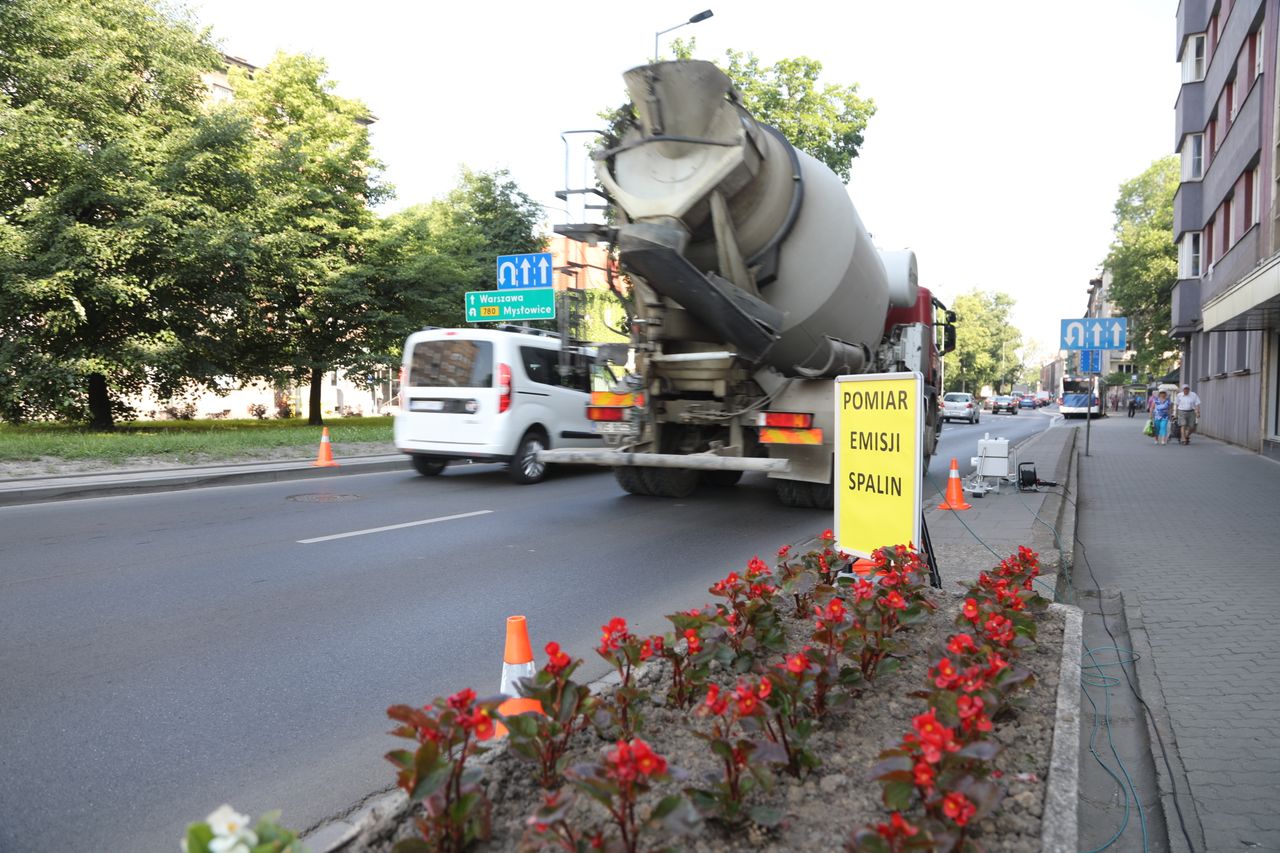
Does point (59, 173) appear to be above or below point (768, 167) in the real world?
above

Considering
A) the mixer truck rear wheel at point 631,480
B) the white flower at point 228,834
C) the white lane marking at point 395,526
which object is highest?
the white flower at point 228,834

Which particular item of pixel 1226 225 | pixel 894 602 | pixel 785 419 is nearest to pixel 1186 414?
pixel 1226 225

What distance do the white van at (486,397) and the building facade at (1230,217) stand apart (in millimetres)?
10597

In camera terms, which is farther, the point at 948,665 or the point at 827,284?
the point at 827,284

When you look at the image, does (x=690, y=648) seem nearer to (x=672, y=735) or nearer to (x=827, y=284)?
(x=672, y=735)

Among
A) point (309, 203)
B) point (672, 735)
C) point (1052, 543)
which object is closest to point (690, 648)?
point (672, 735)

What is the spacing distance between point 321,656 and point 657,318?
479 cm

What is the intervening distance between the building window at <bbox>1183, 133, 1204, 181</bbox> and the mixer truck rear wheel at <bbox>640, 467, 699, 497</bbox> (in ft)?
87.3

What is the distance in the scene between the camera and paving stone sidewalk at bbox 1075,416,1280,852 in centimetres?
299

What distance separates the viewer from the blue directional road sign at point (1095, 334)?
16766 millimetres

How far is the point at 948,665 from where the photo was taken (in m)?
2.67

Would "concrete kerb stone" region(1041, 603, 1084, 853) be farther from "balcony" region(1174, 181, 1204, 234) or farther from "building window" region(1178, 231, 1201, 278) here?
"building window" region(1178, 231, 1201, 278)

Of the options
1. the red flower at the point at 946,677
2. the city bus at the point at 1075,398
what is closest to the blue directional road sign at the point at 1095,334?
the red flower at the point at 946,677

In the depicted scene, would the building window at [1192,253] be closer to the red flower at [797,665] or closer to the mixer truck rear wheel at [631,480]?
the mixer truck rear wheel at [631,480]
